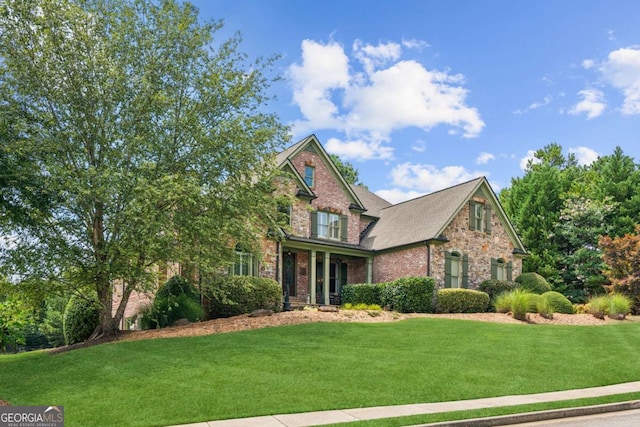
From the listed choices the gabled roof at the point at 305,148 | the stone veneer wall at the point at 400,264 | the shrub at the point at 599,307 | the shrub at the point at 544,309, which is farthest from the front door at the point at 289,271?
the shrub at the point at 599,307

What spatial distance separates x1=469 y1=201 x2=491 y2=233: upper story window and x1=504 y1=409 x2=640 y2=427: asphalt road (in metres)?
19.5

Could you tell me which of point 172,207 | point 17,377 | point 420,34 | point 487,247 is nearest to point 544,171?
point 487,247

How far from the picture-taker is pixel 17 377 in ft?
43.1

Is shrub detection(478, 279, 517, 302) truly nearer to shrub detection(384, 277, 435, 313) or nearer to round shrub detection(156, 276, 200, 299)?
shrub detection(384, 277, 435, 313)

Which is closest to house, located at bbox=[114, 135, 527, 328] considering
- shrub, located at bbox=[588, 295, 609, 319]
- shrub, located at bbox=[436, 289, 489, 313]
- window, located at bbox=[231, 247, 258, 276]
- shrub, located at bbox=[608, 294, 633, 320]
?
window, located at bbox=[231, 247, 258, 276]

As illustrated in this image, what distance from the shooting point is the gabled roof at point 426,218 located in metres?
27.7

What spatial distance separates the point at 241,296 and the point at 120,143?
7.74m

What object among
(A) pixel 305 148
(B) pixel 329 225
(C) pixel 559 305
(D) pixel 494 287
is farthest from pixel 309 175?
(C) pixel 559 305

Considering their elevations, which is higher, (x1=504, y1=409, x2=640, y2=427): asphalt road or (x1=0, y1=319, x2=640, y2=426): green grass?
(x1=0, y1=319, x2=640, y2=426): green grass

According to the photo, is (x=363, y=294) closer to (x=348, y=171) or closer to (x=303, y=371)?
(x=303, y=371)

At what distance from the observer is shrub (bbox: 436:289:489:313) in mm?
25125

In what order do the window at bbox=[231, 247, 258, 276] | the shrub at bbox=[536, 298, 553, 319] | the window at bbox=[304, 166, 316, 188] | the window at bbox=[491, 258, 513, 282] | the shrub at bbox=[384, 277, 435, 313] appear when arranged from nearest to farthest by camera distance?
the shrub at bbox=[536, 298, 553, 319]
the window at bbox=[231, 247, 258, 276]
the shrub at bbox=[384, 277, 435, 313]
the window at bbox=[304, 166, 316, 188]
the window at bbox=[491, 258, 513, 282]

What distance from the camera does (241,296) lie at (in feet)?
70.9

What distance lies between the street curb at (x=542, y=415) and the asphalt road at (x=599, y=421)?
116 mm
